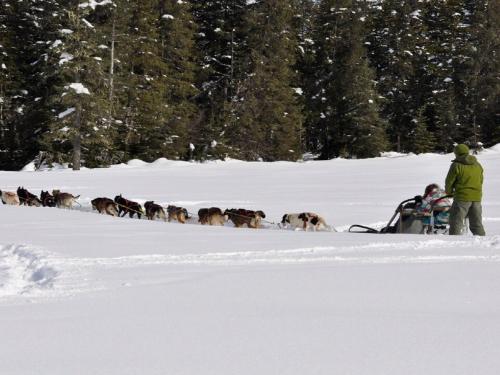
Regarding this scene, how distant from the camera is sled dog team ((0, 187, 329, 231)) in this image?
29.8 ft

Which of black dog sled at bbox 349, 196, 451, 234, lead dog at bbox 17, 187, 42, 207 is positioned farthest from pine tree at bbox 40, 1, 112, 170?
black dog sled at bbox 349, 196, 451, 234

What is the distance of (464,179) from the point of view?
7422mm

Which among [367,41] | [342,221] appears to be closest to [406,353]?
[342,221]

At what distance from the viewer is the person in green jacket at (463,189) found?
7422 mm

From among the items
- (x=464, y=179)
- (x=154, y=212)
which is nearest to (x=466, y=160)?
(x=464, y=179)

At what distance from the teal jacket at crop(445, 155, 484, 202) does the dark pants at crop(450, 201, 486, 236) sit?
8 centimetres

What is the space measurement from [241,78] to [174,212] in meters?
20.9

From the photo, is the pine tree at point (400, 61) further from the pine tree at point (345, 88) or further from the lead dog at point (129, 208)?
the lead dog at point (129, 208)

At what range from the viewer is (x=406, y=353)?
275 cm

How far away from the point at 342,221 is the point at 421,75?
29.3 metres

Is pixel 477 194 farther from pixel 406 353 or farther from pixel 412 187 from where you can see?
pixel 412 187

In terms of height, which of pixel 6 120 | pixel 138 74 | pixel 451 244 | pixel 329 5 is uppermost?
pixel 329 5

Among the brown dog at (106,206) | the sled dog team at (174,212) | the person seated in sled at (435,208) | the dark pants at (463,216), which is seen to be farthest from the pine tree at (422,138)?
the dark pants at (463,216)

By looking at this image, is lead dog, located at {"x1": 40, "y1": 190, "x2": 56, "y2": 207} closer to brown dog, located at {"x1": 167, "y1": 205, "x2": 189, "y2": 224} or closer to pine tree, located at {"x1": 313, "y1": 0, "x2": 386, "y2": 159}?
brown dog, located at {"x1": 167, "y1": 205, "x2": 189, "y2": 224}
